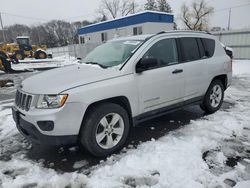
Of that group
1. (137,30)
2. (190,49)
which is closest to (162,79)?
(190,49)

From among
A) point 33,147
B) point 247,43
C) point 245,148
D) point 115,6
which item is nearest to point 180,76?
point 245,148

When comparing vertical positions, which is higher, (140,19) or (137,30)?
(140,19)

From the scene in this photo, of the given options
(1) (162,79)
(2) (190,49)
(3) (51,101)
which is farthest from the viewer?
(2) (190,49)

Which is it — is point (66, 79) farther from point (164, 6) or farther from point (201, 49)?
point (164, 6)

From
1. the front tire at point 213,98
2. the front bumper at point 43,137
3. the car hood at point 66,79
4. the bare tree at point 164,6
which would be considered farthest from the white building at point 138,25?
the bare tree at point 164,6

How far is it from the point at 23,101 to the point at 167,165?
227 centimetres

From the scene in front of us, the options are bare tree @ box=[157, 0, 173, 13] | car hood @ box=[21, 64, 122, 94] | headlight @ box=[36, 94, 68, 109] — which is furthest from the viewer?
bare tree @ box=[157, 0, 173, 13]

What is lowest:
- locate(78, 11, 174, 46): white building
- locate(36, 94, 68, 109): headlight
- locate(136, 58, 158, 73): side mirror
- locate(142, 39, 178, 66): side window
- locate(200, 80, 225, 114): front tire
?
locate(200, 80, 225, 114): front tire

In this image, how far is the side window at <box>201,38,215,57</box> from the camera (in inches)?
198

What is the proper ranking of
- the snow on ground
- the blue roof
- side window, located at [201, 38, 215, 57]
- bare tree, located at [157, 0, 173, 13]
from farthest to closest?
1. bare tree, located at [157, 0, 173, 13]
2. the blue roof
3. side window, located at [201, 38, 215, 57]
4. the snow on ground

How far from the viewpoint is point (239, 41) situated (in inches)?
695

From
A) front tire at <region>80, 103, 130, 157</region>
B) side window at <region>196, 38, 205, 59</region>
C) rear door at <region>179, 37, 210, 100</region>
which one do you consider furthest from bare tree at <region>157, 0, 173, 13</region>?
front tire at <region>80, 103, 130, 157</region>

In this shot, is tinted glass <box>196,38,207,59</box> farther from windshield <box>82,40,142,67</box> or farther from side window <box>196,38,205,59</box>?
windshield <box>82,40,142,67</box>

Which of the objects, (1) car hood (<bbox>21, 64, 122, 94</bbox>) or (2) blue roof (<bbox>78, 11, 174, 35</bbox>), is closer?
(1) car hood (<bbox>21, 64, 122, 94</bbox>)
